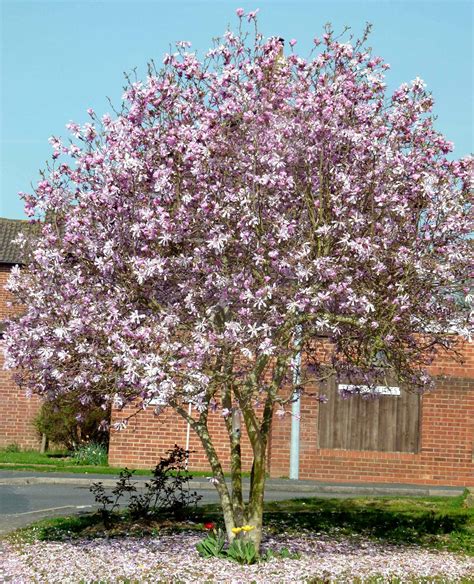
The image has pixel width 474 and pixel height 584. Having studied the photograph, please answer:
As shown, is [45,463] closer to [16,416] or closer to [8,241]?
[16,416]

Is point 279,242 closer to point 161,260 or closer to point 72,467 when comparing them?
point 161,260

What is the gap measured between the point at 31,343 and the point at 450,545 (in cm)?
576

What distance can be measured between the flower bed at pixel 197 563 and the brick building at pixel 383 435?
11.2 metres

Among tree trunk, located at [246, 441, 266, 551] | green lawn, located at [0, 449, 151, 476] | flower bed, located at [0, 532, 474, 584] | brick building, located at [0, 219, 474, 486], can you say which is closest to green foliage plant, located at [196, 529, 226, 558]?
flower bed, located at [0, 532, 474, 584]

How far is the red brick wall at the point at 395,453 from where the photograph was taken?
23578mm

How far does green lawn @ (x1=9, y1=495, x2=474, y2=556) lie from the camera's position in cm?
1273

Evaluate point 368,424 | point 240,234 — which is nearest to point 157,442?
point 368,424

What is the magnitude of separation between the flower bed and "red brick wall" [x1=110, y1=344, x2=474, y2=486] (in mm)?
11207

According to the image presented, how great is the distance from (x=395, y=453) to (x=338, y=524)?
1016 cm

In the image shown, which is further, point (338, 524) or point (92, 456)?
point (92, 456)

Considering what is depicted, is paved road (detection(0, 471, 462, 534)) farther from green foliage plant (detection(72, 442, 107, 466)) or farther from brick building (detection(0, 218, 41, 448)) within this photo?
brick building (detection(0, 218, 41, 448))

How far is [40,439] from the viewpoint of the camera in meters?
31.6

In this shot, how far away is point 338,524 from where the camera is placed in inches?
548

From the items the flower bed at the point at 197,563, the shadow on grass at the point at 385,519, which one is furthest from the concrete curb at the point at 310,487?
the flower bed at the point at 197,563
